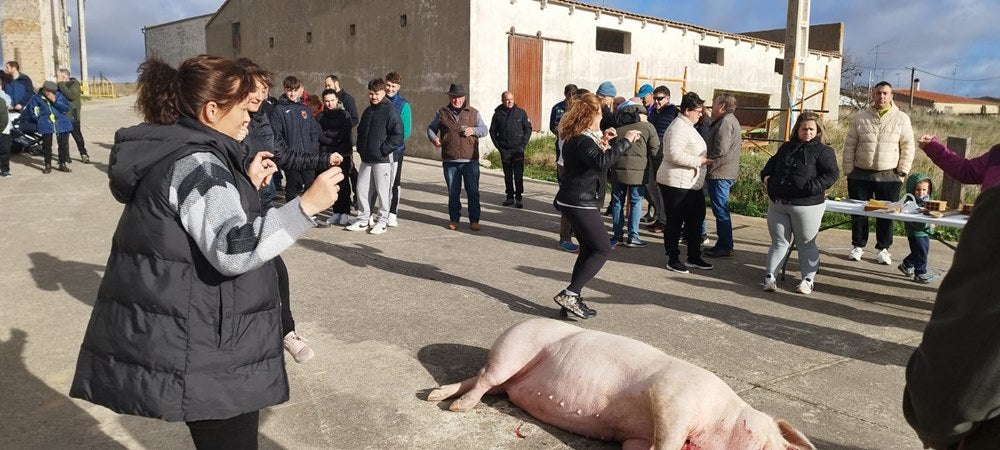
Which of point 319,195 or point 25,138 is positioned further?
point 25,138

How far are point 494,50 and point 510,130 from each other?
7.81m

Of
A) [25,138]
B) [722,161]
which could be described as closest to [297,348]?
[722,161]

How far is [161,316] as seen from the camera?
1.98 m

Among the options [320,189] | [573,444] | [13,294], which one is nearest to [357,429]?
[573,444]

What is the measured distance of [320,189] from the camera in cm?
209

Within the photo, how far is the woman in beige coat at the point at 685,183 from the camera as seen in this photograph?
6918 millimetres

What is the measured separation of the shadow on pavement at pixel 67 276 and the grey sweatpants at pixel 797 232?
581 cm

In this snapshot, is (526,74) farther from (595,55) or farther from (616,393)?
(616,393)

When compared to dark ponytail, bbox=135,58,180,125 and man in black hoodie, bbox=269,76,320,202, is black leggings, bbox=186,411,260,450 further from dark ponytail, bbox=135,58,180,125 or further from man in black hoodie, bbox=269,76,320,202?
man in black hoodie, bbox=269,76,320,202

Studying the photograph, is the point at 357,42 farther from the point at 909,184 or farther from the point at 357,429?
the point at 357,429

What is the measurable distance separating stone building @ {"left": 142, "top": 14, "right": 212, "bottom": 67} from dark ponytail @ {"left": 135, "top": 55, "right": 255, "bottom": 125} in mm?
37497

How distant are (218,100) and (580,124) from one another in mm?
3527

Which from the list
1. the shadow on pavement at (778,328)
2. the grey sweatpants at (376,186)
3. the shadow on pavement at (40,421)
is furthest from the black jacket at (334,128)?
the shadow on pavement at (40,421)

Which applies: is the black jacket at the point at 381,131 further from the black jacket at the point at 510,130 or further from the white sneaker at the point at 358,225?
the black jacket at the point at 510,130
